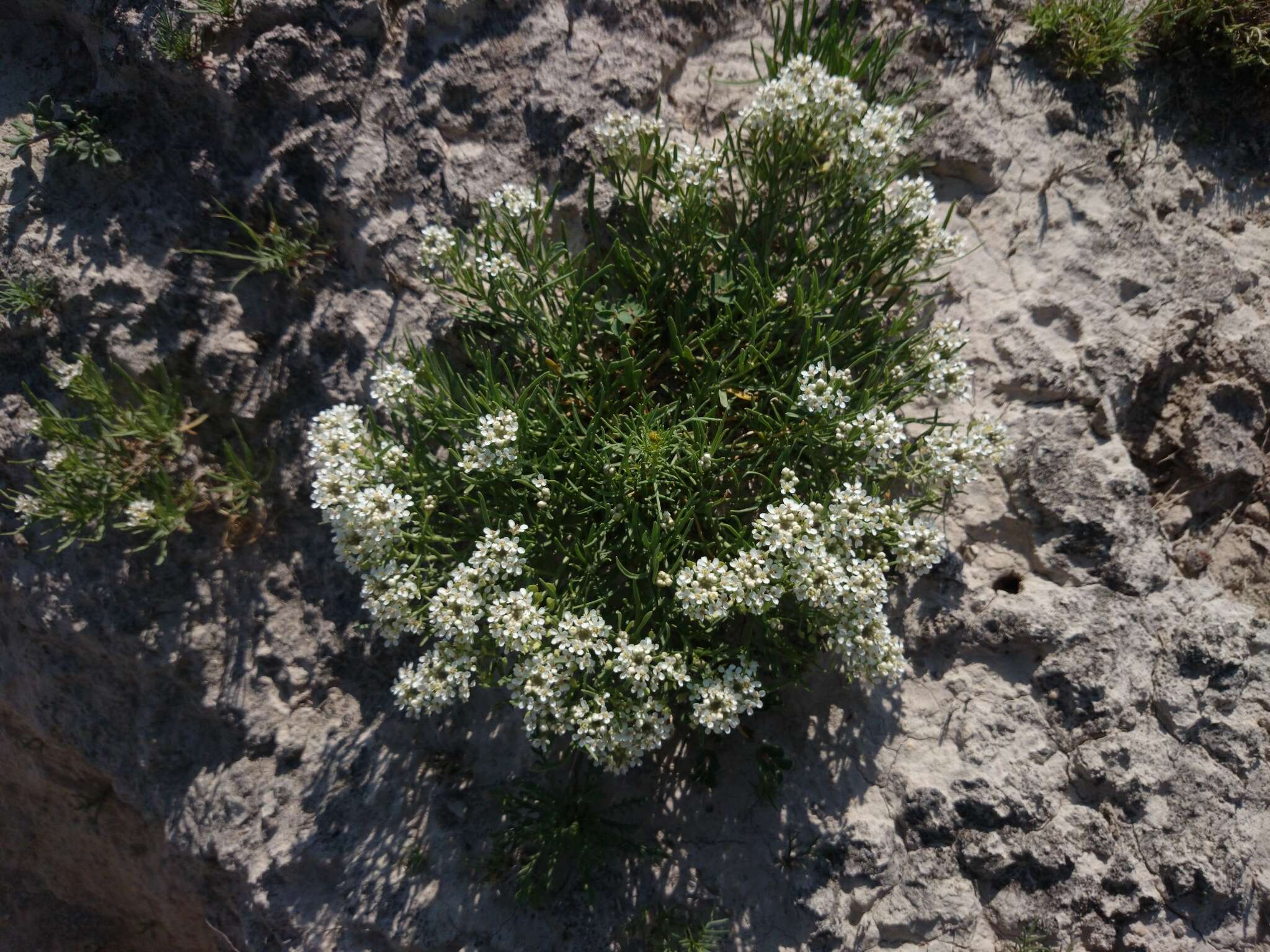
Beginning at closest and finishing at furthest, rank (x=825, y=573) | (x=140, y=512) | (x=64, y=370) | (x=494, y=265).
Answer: (x=825, y=573)
(x=494, y=265)
(x=140, y=512)
(x=64, y=370)

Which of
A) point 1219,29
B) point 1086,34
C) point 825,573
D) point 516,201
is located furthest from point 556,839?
point 1219,29

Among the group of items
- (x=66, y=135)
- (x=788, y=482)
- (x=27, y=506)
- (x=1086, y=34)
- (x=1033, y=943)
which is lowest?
(x=1033, y=943)

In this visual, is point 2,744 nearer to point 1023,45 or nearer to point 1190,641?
point 1190,641

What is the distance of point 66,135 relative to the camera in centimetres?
439

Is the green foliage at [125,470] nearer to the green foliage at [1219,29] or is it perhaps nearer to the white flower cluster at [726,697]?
the white flower cluster at [726,697]

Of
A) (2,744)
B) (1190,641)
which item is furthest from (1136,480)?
(2,744)

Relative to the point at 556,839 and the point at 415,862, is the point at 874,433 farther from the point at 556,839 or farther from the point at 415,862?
the point at 415,862

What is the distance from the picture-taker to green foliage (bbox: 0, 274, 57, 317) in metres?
4.32

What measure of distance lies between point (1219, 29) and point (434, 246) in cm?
459

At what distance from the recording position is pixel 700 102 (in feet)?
15.3

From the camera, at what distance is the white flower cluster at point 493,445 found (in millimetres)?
3504

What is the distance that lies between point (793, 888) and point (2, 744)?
496 centimetres

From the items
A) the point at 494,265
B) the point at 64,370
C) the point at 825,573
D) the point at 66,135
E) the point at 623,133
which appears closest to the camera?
the point at 825,573

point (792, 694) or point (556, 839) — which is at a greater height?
point (792, 694)
